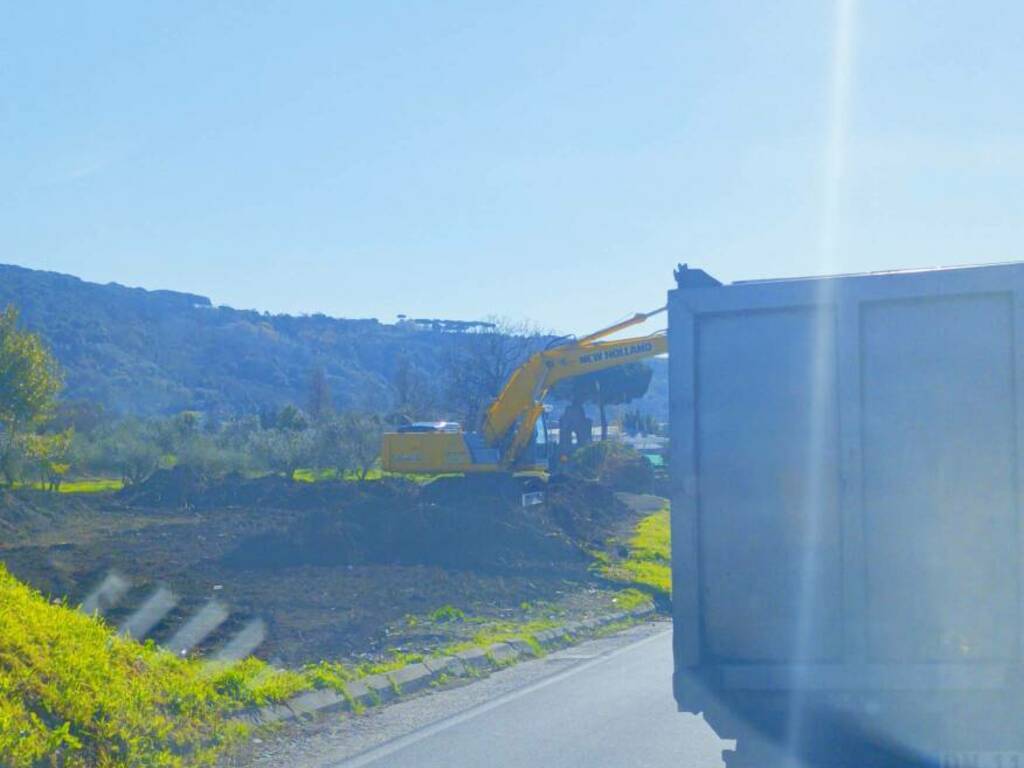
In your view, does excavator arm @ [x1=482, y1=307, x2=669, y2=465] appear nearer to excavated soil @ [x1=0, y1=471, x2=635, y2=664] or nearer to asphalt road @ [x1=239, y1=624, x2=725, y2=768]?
excavated soil @ [x1=0, y1=471, x2=635, y2=664]

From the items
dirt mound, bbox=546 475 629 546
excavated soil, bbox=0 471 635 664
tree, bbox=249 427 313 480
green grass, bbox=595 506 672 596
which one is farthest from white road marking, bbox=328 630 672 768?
tree, bbox=249 427 313 480

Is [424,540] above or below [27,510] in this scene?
below

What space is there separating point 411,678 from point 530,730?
7.68 feet

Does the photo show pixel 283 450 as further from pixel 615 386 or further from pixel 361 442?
pixel 615 386

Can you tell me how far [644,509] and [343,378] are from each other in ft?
335

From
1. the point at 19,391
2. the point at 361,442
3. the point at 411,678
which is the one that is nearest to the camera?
the point at 411,678

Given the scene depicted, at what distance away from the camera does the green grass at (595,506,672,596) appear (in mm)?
20828

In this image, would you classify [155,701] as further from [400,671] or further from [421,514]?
[421,514]

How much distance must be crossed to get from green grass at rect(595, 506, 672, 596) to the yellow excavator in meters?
4.35

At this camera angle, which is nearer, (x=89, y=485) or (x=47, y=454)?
(x=47, y=454)

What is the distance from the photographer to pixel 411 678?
11898 mm

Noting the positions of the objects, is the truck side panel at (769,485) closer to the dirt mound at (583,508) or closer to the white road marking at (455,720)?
the white road marking at (455,720)

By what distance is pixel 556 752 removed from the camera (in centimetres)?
898

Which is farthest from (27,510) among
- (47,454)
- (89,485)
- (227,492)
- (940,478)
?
(940,478)
